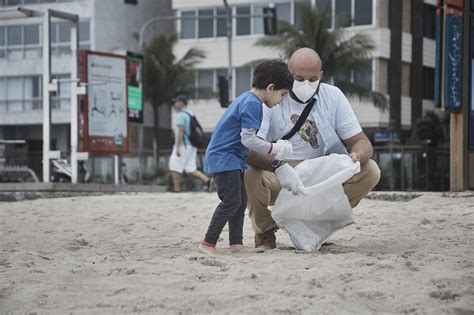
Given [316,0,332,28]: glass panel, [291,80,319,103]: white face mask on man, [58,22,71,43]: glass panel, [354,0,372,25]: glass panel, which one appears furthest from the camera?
[58,22,71,43]: glass panel

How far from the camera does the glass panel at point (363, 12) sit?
49.1m

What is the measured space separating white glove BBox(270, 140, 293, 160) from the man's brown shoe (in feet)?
2.74

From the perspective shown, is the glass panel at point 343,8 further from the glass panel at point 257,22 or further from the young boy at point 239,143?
the young boy at point 239,143

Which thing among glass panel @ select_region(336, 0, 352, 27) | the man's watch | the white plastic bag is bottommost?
the white plastic bag

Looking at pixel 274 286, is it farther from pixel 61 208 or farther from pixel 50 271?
pixel 61 208

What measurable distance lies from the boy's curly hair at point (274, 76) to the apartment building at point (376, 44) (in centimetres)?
3885

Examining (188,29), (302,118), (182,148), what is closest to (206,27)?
(188,29)

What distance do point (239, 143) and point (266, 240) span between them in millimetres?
882

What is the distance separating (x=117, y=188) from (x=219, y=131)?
41.5 ft

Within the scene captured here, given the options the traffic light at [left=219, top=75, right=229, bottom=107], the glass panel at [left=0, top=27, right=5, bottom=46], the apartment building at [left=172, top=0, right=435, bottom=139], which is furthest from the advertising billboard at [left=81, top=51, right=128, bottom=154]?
the glass panel at [left=0, top=27, right=5, bottom=46]

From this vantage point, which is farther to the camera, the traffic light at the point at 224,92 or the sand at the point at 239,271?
the traffic light at the point at 224,92

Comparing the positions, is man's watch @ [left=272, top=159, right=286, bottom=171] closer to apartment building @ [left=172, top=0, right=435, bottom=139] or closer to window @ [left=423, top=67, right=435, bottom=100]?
apartment building @ [left=172, top=0, right=435, bottom=139]

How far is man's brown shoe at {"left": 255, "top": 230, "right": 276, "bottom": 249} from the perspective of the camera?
8.17 meters

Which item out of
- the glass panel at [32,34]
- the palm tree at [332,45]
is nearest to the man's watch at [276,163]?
the palm tree at [332,45]
